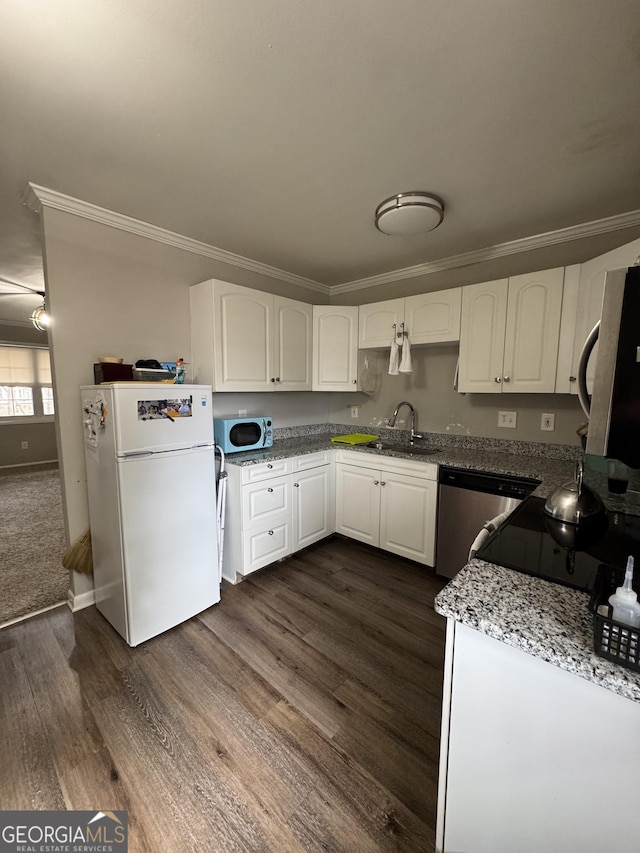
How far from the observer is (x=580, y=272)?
205 cm

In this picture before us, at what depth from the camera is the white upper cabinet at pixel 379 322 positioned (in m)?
2.89

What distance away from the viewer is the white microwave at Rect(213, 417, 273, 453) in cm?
248

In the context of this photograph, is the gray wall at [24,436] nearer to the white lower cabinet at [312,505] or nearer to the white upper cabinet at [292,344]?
the white upper cabinet at [292,344]

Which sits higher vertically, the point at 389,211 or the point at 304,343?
the point at 389,211

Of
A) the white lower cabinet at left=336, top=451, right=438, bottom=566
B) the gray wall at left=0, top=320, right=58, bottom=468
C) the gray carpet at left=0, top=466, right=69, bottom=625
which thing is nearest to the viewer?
the gray carpet at left=0, top=466, right=69, bottom=625

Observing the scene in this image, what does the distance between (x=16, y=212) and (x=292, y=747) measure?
3.24m

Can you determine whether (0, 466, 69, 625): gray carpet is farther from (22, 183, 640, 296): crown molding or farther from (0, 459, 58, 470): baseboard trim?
(22, 183, 640, 296): crown molding

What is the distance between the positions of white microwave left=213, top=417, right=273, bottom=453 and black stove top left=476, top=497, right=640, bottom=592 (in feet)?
6.01

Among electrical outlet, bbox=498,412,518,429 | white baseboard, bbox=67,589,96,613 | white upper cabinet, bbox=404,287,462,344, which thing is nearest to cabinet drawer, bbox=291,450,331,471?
white upper cabinet, bbox=404,287,462,344

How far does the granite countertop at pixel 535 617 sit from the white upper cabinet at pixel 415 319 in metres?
2.10

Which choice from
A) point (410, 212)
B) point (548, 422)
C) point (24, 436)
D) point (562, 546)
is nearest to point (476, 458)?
point (548, 422)

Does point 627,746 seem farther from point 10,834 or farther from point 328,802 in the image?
point 10,834

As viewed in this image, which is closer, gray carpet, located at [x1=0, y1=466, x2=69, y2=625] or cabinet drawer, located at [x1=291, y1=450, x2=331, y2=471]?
gray carpet, located at [x1=0, y1=466, x2=69, y2=625]

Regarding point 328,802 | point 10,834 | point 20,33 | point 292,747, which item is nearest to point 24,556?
point 10,834
